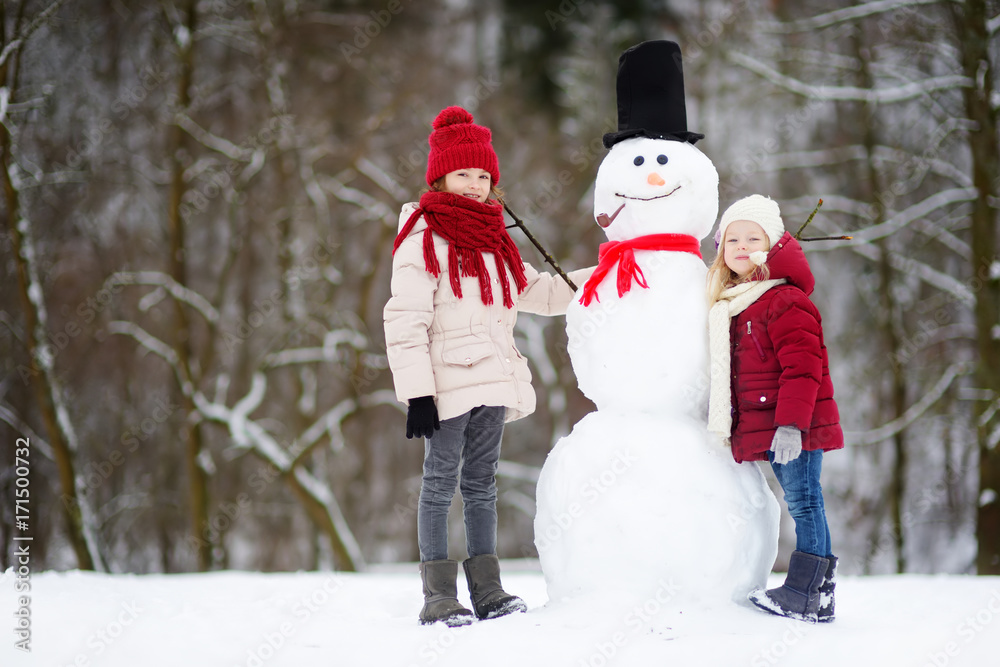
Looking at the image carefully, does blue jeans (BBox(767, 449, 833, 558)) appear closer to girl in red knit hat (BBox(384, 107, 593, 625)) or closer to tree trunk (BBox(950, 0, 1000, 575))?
girl in red knit hat (BBox(384, 107, 593, 625))

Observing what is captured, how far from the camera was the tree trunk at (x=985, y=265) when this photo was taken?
5727mm

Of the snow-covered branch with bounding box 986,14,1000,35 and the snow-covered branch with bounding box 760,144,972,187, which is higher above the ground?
the snow-covered branch with bounding box 986,14,1000,35

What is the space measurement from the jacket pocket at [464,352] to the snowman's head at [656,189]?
66cm

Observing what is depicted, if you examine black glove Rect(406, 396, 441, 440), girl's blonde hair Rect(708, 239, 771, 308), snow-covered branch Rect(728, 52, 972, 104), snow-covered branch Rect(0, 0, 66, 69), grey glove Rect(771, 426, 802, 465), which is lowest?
grey glove Rect(771, 426, 802, 465)

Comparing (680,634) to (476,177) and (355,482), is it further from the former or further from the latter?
(355,482)

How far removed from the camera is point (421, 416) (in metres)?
2.70

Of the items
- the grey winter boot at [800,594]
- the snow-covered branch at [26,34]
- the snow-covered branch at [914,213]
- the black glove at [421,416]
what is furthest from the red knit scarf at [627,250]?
the snow-covered branch at [26,34]

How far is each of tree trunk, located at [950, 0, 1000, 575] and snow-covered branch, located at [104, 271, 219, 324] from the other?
645cm

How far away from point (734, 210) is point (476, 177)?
95 centimetres

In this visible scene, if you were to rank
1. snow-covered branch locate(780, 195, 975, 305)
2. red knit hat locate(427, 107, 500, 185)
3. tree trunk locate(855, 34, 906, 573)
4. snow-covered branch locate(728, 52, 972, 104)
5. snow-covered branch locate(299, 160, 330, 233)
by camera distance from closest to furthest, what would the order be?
1. red knit hat locate(427, 107, 500, 185)
2. snow-covered branch locate(728, 52, 972, 104)
3. snow-covered branch locate(780, 195, 975, 305)
4. tree trunk locate(855, 34, 906, 573)
5. snow-covered branch locate(299, 160, 330, 233)

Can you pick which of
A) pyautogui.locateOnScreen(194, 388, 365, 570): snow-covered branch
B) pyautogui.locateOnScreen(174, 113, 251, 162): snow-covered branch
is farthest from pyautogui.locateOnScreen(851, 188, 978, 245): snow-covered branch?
pyautogui.locateOnScreen(174, 113, 251, 162): snow-covered branch

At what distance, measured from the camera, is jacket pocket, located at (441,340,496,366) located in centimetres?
280

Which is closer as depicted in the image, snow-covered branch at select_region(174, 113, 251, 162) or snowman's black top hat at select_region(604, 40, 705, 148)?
snowman's black top hat at select_region(604, 40, 705, 148)

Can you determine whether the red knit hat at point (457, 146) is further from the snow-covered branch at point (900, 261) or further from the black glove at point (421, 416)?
the snow-covered branch at point (900, 261)
